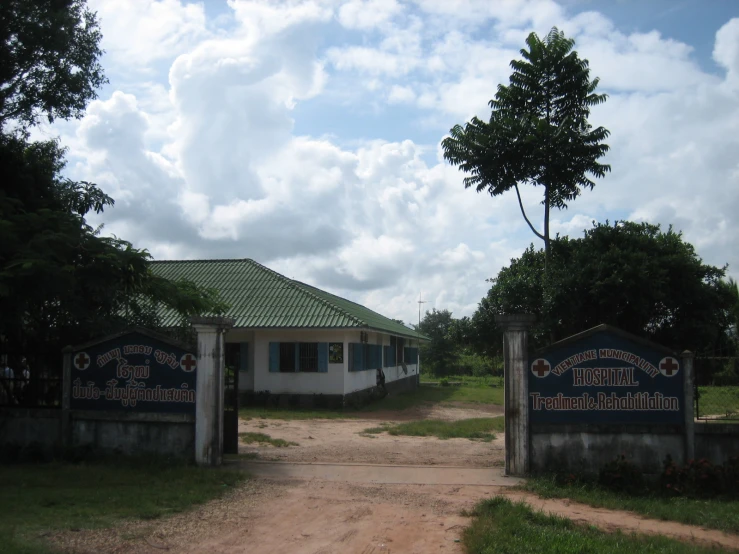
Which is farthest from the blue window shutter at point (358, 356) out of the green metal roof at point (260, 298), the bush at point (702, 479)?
the bush at point (702, 479)

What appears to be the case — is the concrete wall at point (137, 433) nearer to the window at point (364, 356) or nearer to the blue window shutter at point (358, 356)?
the window at point (364, 356)

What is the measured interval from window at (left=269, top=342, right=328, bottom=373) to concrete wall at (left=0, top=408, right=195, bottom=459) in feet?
38.7

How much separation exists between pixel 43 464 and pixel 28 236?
3616mm

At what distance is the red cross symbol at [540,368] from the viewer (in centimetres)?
1002

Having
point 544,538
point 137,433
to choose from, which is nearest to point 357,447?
point 137,433

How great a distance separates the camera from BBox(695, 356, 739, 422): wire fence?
34.0ft

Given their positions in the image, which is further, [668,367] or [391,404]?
[391,404]

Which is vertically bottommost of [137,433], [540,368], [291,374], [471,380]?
[471,380]

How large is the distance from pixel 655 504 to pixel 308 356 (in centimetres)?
1526

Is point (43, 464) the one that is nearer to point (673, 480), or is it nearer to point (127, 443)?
point (127, 443)

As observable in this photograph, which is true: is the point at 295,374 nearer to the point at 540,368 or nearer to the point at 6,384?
the point at 6,384

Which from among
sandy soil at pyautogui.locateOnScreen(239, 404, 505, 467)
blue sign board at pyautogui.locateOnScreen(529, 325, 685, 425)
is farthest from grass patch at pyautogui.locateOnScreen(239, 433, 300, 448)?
blue sign board at pyautogui.locateOnScreen(529, 325, 685, 425)

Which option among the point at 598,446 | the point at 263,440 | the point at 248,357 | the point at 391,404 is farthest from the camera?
the point at 391,404

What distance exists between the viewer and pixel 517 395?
32.7 ft
